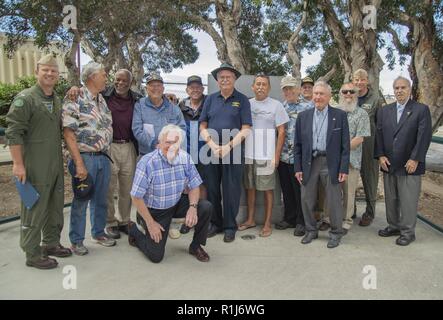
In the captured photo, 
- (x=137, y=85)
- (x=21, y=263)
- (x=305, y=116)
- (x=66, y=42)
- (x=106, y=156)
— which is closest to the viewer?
(x=21, y=263)

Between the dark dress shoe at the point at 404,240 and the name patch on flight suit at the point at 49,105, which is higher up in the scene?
the name patch on flight suit at the point at 49,105

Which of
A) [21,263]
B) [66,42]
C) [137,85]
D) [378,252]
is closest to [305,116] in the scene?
[378,252]

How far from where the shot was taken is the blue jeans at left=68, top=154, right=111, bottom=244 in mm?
3770

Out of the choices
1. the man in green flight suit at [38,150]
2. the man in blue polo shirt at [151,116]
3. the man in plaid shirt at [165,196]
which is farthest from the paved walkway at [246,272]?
the man in blue polo shirt at [151,116]

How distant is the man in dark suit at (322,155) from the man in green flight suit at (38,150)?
2.39m

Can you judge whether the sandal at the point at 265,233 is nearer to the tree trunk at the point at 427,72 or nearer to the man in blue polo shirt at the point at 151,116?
the man in blue polo shirt at the point at 151,116

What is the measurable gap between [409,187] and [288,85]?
5.58 feet

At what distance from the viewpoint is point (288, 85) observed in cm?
454

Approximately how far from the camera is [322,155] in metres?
4.08

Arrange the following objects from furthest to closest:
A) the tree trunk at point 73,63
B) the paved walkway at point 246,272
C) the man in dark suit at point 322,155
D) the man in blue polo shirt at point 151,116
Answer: the tree trunk at point 73,63 < the man in blue polo shirt at point 151,116 < the man in dark suit at point 322,155 < the paved walkway at point 246,272

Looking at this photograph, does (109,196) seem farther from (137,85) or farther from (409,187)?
(137,85)

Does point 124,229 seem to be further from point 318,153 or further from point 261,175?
point 318,153

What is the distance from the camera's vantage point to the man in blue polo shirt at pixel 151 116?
13.5 ft

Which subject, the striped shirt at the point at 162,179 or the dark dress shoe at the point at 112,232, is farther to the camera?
the dark dress shoe at the point at 112,232
